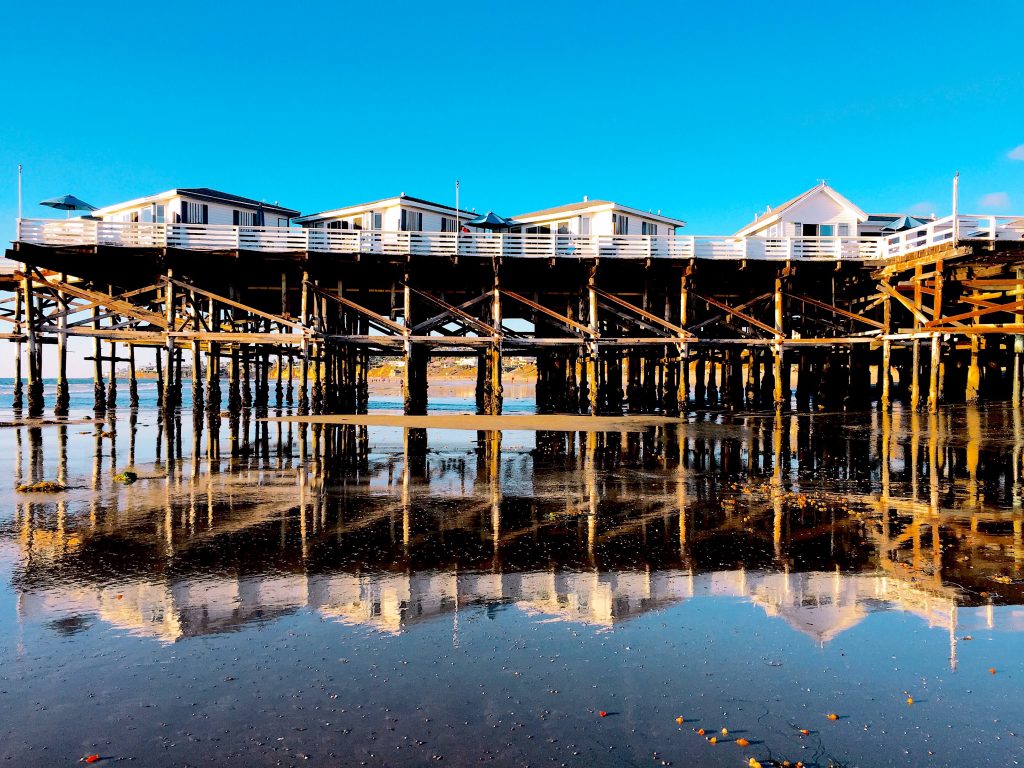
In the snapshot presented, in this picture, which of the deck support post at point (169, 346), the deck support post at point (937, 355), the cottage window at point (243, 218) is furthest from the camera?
the cottage window at point (243, 218)

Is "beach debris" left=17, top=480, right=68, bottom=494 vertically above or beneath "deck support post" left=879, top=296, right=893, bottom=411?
beneath

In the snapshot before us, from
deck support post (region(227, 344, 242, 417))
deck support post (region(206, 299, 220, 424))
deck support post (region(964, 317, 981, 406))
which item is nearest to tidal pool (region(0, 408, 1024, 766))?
deck support post (region(964, 317, 981, 406))

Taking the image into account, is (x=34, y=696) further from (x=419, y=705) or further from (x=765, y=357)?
(x=765, y=357)

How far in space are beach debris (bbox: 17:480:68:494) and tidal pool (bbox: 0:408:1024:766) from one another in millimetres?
258

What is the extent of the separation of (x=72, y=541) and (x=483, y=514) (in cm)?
510

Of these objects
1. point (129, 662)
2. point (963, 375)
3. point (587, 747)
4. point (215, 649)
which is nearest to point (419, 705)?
point (587, 747)

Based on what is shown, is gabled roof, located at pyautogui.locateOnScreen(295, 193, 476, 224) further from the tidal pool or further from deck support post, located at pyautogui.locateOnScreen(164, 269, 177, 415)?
the tidal pool

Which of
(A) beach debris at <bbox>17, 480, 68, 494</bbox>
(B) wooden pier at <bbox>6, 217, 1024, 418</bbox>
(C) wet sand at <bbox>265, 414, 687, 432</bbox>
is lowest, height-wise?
(A) beach debris at <bbox>17, 480, 68, 494</bbox>

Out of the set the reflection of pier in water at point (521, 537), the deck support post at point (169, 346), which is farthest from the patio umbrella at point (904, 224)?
the deck support post at point (169, 346)

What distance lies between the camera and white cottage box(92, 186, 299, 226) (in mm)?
34219

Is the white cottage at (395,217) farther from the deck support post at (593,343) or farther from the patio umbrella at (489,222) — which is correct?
the deck support post at (593,343)

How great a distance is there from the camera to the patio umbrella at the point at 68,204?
3369 centimetres

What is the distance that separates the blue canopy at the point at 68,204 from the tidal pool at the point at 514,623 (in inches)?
1110

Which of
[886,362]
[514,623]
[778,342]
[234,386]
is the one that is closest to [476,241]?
[778,342]
